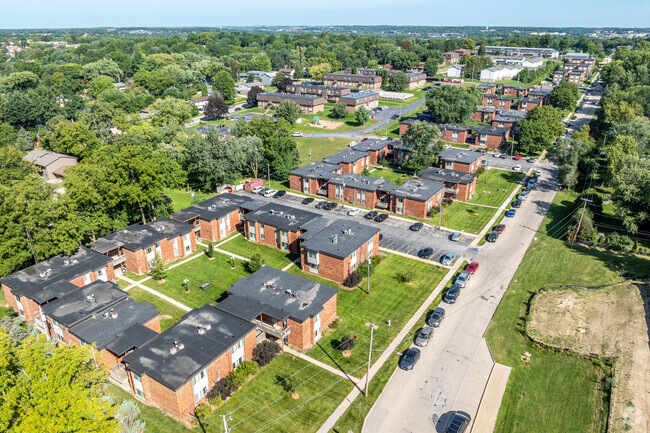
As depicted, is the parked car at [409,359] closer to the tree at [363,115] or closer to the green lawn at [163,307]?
the green lawn at [163,307]

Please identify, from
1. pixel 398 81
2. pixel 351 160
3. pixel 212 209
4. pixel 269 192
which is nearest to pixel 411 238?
pixel 351 160

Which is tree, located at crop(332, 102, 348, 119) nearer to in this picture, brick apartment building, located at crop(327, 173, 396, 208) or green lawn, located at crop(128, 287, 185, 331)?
brick apartment building, located at crop(327, 173, 396, 208)

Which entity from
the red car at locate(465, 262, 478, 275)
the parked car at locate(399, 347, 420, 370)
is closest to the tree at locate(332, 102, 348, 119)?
the red car at locate(465, 262, 478, 275)

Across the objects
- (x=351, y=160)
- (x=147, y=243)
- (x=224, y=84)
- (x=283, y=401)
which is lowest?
(x=283, y=401)

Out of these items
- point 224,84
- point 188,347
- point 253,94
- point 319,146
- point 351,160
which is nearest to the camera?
point 188,347

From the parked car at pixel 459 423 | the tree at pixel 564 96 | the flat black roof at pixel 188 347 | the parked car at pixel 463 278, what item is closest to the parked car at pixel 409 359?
the parked car at pixel 459 423

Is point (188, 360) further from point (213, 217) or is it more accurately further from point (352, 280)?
point (213, 217)

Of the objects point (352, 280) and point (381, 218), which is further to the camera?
point (381, 218)
